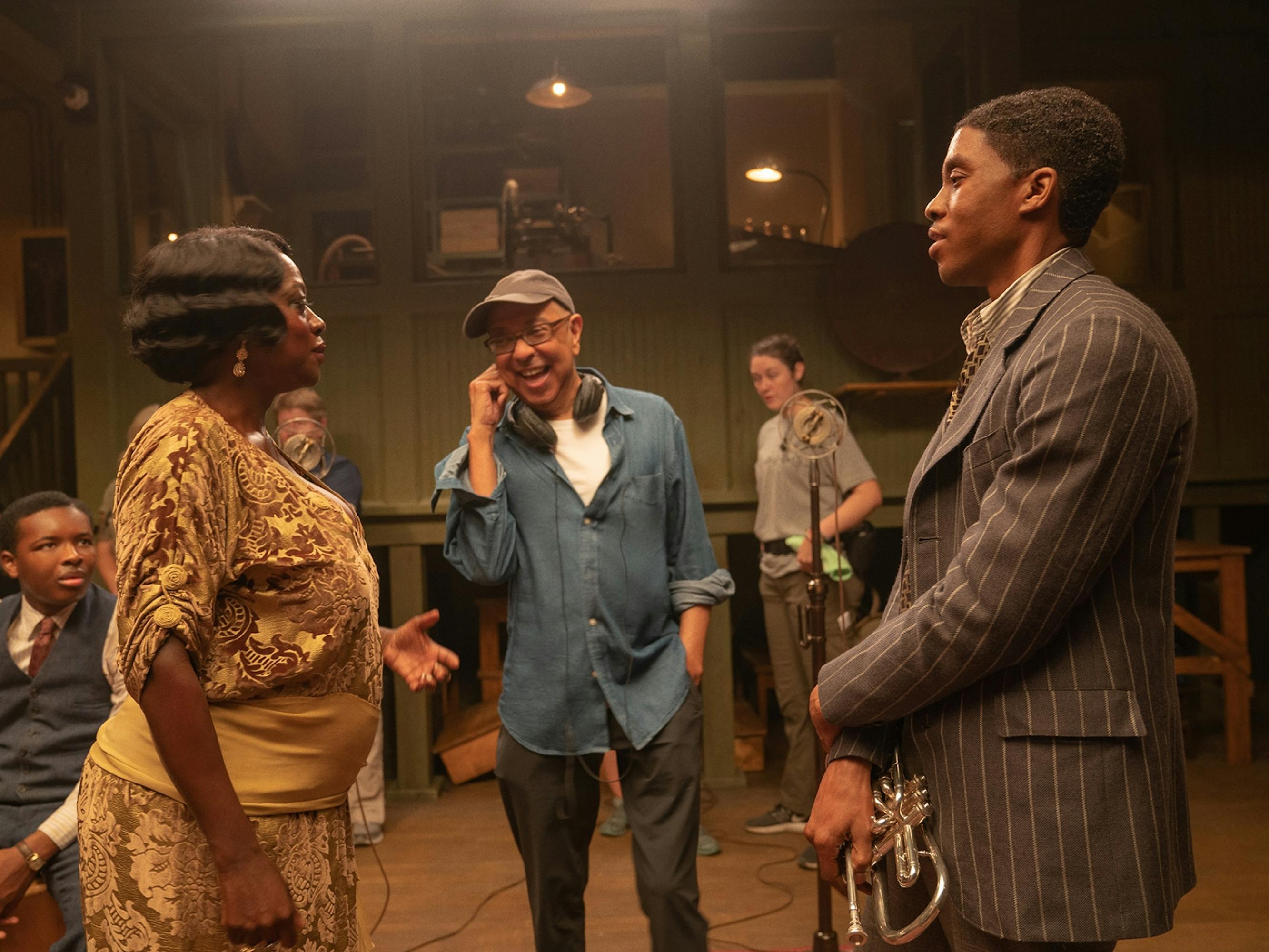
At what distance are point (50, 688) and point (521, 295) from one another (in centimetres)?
162

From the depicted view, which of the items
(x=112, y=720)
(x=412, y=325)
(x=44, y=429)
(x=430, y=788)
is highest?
(x=412, y=325)

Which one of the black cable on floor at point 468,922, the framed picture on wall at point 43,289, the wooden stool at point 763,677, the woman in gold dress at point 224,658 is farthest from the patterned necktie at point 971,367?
the framed picture on wall at point 43,289

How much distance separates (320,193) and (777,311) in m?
2.75

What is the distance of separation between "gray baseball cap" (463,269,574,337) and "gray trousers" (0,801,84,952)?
63.0 inches

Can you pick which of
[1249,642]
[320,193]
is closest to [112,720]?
[320,193]

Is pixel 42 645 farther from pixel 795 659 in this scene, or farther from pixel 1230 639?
pixel 1230 639

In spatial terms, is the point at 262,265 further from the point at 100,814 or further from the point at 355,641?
the point at 100,814

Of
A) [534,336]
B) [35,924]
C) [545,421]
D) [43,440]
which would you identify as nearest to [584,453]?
[545,421]

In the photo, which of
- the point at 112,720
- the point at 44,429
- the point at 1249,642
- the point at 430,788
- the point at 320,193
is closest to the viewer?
the point at 112,720

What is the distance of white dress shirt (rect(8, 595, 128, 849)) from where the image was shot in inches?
100.0

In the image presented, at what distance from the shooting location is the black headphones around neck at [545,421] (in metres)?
2.61

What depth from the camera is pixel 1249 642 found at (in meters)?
7.31

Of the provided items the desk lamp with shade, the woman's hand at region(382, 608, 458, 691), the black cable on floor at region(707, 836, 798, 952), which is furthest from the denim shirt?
the desk lamp with shade

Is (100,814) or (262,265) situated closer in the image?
(100,814)
